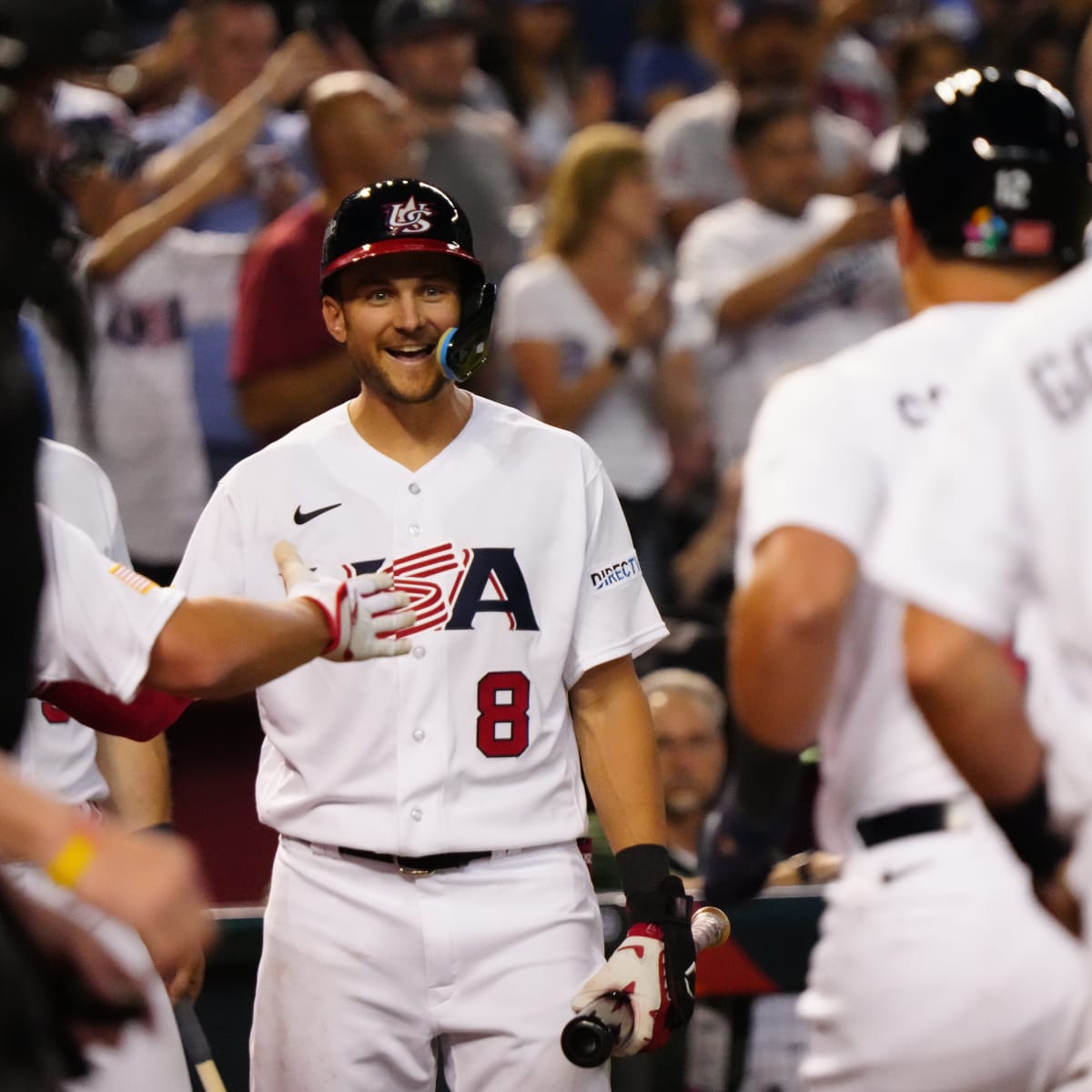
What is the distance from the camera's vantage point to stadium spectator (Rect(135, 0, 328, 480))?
6.71 metres

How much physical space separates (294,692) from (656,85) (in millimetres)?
6378

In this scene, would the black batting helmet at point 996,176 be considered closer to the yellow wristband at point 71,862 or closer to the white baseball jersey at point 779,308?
the yellow wristband at point 71,862

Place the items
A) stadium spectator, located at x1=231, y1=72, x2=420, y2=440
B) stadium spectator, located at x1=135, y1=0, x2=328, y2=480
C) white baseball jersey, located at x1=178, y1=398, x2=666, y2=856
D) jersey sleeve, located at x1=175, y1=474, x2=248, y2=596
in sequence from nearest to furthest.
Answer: white baseball jersey, located at x1=178, y1=398, x2=666, y2=856, jersey sleeve, located at x1=175, y1=474, x2=248, y2=596, stadium spectator, located at x1=231, y1=72, x2=420, y2=440, stadium spectator, located at x1=135, y1=0, x2=328, y2=480

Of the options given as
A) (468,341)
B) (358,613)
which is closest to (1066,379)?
(358,613)

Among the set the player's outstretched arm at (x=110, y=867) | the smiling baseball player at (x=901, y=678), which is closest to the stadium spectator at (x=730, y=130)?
the smiling baseball player at (x=901, y=678)

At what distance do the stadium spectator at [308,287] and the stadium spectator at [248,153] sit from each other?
0.34 m

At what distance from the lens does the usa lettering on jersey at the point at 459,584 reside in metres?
3.58

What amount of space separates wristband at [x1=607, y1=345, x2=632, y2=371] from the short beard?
9.02ft

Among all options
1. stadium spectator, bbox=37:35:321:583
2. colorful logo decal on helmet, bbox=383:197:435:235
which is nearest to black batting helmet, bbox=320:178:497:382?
colorful logo decal on helmet, bbox=383:197:435:235

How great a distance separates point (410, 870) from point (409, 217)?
4.03ft

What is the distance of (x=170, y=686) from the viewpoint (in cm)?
273

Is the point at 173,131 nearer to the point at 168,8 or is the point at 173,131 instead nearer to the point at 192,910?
the point at 168,8

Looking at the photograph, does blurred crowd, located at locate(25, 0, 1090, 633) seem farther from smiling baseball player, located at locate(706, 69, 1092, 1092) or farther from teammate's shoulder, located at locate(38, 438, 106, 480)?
smiling baseball player, located at locate(706, 69, 1092, 1092)

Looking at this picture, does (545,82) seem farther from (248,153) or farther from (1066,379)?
(1066,379)
